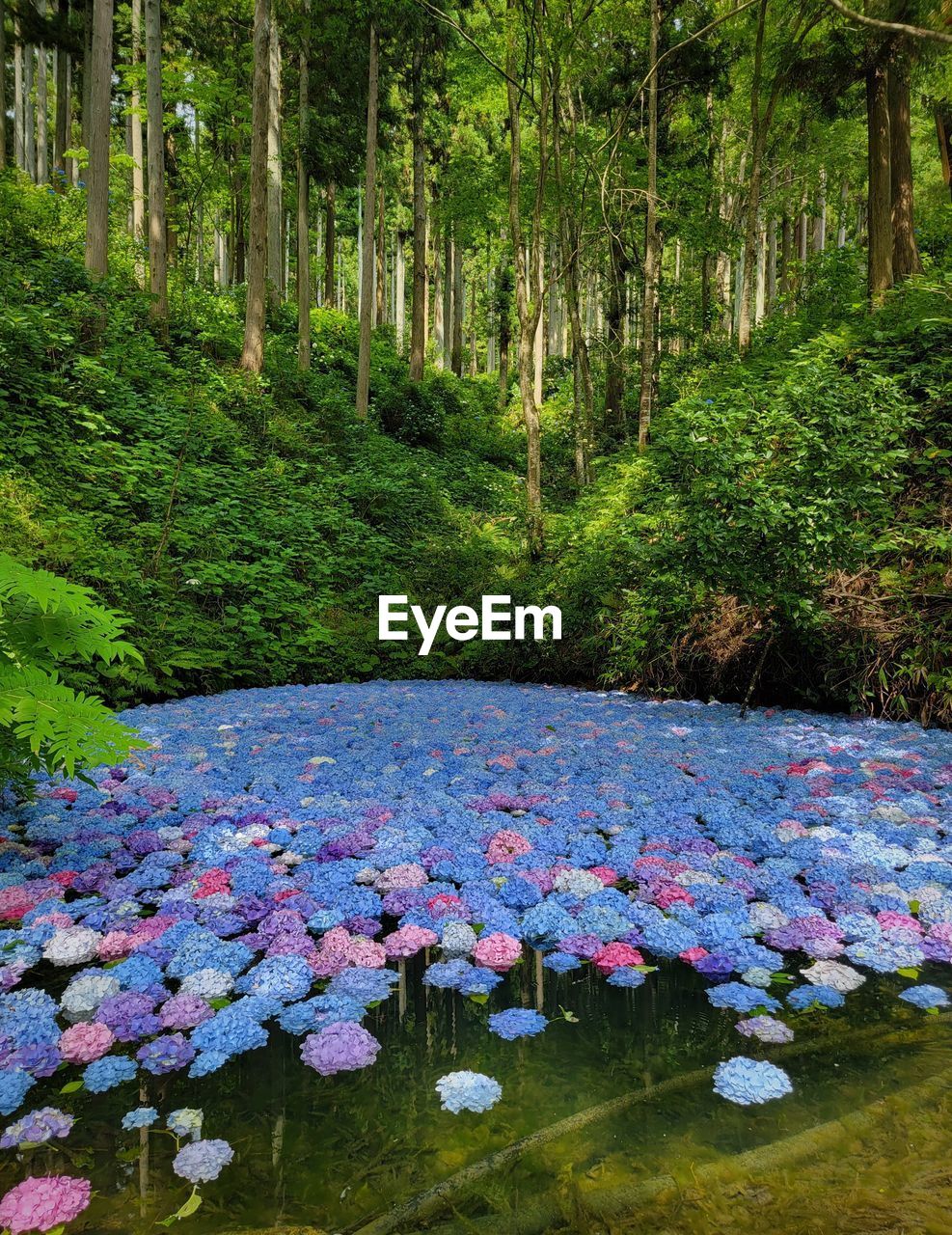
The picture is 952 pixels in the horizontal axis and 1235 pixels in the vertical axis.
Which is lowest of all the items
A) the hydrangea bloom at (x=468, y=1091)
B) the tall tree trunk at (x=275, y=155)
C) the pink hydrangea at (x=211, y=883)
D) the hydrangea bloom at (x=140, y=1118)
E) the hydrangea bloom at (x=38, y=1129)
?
the hydrangea bloom at (x=468, y=1091)

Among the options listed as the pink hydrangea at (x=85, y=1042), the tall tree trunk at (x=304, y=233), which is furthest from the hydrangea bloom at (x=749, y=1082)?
the tall tree trunk at (x=304, y=233)

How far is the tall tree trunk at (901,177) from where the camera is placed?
994 cm

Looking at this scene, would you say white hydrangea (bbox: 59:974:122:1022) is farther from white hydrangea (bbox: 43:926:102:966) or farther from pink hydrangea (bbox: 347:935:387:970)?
pink hydrangea (bbox: 347:935:387:970)

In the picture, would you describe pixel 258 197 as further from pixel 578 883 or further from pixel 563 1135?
pixel 563 1135

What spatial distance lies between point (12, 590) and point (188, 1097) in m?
1.80

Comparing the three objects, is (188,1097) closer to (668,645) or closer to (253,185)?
(668,645)

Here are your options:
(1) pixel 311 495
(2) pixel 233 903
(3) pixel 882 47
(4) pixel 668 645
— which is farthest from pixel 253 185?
(2) pixel 233 903

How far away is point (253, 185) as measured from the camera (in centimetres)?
1260

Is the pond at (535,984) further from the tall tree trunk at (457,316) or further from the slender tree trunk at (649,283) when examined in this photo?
the tall tree trunk at (457,316)

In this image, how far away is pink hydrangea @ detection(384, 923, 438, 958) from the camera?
2.33 m

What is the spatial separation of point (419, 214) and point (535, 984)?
20142 mm

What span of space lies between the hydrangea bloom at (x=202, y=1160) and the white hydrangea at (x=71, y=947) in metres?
0.97

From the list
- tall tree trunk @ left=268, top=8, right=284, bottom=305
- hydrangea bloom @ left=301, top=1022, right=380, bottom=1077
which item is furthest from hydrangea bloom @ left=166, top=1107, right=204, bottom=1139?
tall tree trunk @ left=268, top=8, right=284, bottom=305

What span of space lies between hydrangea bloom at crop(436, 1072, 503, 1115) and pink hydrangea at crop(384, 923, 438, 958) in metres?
0.61
